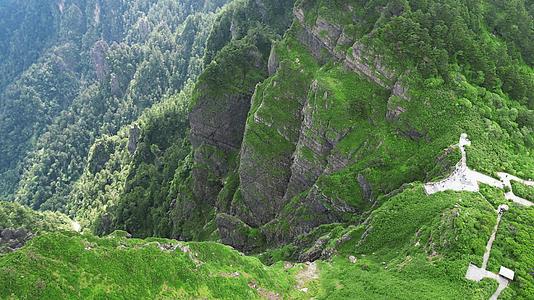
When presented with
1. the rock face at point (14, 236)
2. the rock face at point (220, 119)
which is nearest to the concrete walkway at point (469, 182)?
the rock face at point (220, 119)

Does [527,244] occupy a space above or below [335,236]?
above

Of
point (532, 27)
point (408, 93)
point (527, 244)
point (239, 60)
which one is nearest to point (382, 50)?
point (408, 93)

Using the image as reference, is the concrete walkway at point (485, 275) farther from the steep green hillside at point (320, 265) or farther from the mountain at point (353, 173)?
the steep green hillside at point (320, 265)

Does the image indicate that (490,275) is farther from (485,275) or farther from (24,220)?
(24,220)

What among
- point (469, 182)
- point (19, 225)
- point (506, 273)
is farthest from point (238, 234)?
point (19, 225)

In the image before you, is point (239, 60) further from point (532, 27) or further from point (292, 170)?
point (532, 27)

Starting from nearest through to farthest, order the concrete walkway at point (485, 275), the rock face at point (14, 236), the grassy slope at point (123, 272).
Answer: the grassy slope at point (123, 272)
the concrete walkway at point (485, 275)
the rock face at point (14, 236)
